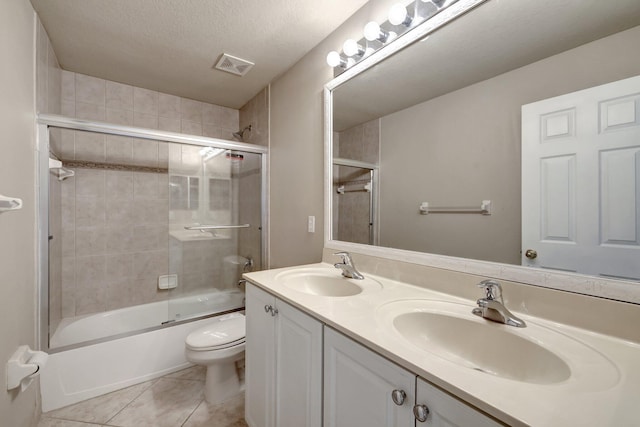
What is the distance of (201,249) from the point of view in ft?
7.18

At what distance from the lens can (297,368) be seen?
0.93 meters

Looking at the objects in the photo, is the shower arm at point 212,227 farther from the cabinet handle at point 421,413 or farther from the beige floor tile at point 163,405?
the cabinet handle at point 421,413

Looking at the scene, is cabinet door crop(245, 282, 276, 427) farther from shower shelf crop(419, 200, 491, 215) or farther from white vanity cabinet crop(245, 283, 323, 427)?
shower shelf crop(419, 200, 491, 215)

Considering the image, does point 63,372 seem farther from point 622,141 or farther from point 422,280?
point 622,141

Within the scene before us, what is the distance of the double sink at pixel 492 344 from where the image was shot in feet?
1.85

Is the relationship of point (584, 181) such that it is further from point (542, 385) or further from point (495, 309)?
point (542, 385)

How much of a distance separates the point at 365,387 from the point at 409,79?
1.26 meters

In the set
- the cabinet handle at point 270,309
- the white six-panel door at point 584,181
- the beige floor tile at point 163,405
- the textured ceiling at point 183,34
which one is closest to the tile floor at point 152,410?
the beige floor tile at point 163,405

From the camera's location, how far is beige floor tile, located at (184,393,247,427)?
4.63 feet

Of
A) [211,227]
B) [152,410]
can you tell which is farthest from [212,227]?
[152,410]

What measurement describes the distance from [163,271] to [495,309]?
2.65 meters

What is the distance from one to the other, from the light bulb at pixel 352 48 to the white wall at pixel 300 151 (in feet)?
0.28


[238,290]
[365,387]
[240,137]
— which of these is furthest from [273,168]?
[365,387]

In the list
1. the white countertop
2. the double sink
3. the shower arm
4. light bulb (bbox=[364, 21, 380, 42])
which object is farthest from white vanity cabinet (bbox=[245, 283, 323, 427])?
light bulb (bbox=[364, 21, 380, 42])
